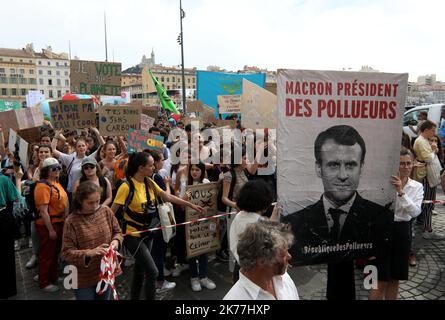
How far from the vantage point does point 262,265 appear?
195cm

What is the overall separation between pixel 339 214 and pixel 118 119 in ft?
16.6

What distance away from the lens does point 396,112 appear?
2.97 meters

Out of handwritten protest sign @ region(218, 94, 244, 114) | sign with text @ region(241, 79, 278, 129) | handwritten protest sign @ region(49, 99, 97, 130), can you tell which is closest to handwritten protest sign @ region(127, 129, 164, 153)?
sign with text @ region(241, 79, 278, 129)

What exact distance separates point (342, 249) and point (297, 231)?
464 mm

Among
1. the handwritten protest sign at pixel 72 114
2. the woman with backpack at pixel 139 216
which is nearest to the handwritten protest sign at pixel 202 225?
the woman with backpack at pixel 139 216

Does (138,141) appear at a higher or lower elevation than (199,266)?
higher

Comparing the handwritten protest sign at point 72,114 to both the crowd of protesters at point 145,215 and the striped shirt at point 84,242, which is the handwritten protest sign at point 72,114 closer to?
the crowd of protesters at point 145,215

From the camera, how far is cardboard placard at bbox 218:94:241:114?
1018cm

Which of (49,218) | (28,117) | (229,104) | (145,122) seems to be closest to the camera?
(49,218)

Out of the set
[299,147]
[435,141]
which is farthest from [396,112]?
[435,141]

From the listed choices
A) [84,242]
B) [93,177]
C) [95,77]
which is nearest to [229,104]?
[95,77]

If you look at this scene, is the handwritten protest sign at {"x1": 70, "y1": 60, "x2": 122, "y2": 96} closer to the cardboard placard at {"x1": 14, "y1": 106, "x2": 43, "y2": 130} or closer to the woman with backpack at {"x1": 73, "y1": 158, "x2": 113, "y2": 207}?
the cardboard placard at {"x1": 14, "y1": 106, "x2": 43, "y2": 130}

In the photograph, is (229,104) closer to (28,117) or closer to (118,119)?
(118,119)

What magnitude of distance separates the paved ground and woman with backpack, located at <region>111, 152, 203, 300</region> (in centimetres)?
73
